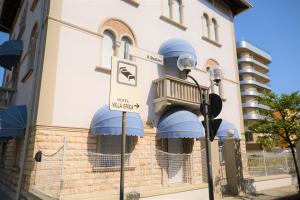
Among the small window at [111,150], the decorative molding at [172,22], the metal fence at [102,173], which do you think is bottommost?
the metal fence at [102,173]

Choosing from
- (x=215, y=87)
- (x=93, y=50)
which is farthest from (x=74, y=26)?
(x=215, y=87)

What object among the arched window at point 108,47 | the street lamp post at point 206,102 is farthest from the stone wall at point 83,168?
the street lamp post at point 206,102

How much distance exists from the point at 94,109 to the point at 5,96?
6900mm

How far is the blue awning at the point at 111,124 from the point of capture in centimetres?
962

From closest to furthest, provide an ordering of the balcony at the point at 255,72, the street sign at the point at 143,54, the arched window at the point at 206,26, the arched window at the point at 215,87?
the street sign at the point at 143,54, the arched window at the point at 215,87, the arched window at the point at 206,26, the balcony at the point at 255,72

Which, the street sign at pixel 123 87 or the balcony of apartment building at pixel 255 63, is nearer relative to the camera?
the street sign at pixel 123 87

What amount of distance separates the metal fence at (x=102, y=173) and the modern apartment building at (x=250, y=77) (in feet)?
155

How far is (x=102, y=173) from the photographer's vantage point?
1002 cm

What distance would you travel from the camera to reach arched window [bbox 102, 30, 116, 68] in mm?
11644

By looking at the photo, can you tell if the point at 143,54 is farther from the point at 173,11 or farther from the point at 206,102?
the point at 173,11

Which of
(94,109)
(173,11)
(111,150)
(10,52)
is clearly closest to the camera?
(94,109)

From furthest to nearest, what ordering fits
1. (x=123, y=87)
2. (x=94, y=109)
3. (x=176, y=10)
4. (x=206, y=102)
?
(x=176, y=10) < (x=94, y=109) < (x=206, y=102) < (x=123, y=87)

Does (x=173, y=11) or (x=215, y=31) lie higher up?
(x=215, y=31)

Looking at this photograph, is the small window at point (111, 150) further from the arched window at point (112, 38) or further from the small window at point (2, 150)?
the small window at point (2, 150)
